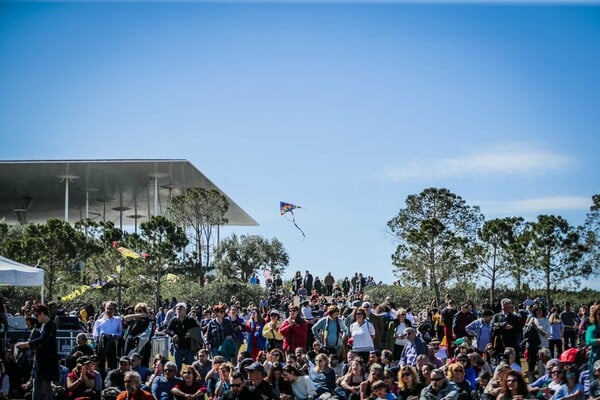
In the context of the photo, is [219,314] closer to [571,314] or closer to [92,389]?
[92,389]

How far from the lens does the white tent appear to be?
749 inches

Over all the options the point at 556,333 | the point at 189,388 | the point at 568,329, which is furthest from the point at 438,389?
the point at 568,329

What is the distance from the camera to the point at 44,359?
38.3ft

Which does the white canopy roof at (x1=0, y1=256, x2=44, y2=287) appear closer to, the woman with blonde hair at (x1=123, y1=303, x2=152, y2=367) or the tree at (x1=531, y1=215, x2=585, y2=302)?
the woman with blonde hair at (x1=123, y1=303, x2=152, y2=367)

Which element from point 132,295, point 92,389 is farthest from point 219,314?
point 132,295

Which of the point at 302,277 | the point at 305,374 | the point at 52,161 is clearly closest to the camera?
the point at 305,374

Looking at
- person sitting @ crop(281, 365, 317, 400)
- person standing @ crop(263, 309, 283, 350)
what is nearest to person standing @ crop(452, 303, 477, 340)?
person standing @ crop(263, 309, 283, 350)

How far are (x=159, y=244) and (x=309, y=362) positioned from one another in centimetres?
2750

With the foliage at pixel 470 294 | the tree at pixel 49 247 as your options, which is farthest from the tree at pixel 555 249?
the tree at pixel 49 247

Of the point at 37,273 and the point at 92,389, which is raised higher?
the point at 37,273

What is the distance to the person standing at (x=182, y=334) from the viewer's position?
1551 cm

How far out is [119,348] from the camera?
1536 centimetres

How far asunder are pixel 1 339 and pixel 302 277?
28855 millimetres

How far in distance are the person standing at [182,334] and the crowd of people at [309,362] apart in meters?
0.02
